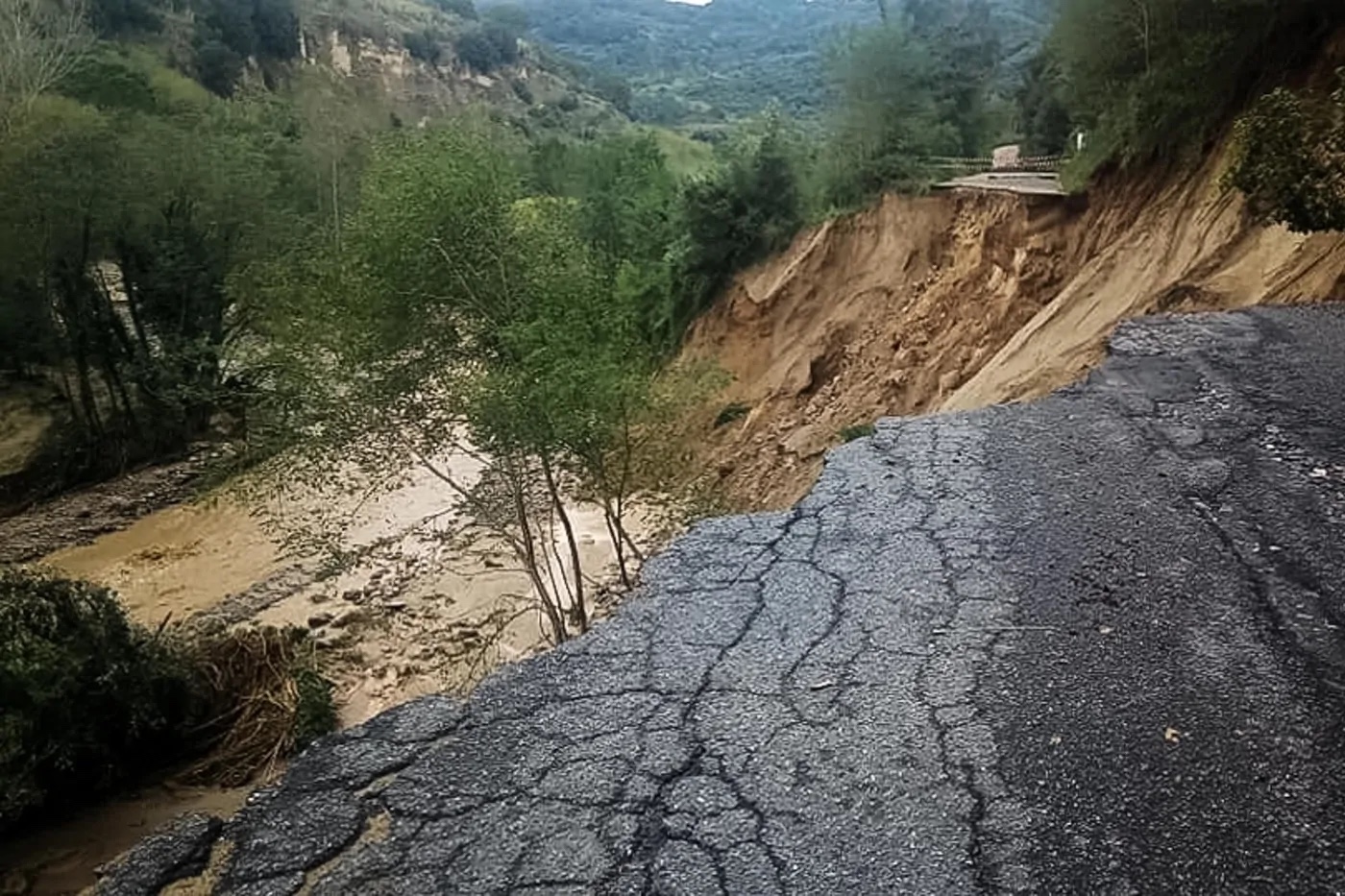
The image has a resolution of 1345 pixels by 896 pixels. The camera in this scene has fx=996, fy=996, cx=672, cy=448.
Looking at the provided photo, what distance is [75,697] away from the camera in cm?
689

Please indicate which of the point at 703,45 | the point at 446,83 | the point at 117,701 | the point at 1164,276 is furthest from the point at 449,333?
the point at 703,45

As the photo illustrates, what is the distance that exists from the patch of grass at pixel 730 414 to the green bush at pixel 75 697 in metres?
9.58

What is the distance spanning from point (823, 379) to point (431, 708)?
42.0 ft

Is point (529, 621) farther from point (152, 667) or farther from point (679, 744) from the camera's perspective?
point (679, 744)

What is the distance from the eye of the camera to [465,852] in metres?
2.88

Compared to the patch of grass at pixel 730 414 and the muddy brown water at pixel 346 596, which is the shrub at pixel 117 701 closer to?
the muddy brown water at pixel 346 596

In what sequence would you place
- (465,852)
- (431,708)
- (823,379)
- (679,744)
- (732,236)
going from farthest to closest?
(732,236)
(823,379)
(431,708)
(679,744)
(465,852)

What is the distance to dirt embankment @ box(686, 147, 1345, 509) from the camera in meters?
8.20

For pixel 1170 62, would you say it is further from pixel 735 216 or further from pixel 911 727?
pixel 911 727

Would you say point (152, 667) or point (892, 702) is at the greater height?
point (892, 702)

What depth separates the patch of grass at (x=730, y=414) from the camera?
16.2m

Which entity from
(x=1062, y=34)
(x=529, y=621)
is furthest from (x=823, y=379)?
(x=529, y=621)

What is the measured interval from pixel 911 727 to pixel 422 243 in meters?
6.12

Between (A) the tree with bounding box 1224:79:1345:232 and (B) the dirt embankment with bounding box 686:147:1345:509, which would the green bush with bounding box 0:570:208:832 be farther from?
(A) the tree with bounding box 1224:79:1345:232
